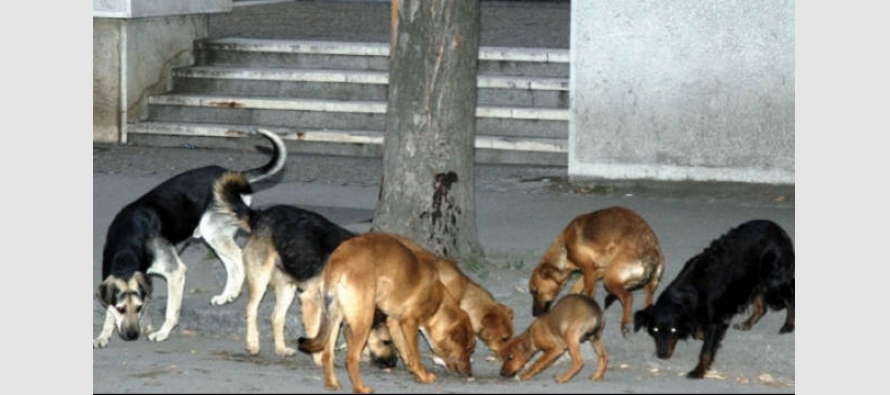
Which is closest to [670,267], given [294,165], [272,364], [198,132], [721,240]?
[721,240]

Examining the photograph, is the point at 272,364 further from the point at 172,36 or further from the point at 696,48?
the point at 172,36

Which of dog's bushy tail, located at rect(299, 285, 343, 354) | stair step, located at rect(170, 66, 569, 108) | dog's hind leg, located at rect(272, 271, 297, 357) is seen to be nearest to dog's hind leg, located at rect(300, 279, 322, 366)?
dog's hind leg, located at rect(272, 271, 297, 357)

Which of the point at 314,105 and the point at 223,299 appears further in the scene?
the point at 314,105

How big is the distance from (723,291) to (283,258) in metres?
2.51

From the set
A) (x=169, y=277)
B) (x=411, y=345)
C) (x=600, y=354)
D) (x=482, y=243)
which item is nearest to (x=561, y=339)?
(x=600, y=354)

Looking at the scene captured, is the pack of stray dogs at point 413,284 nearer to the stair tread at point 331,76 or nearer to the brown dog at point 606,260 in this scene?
the brown dog at point 606,260

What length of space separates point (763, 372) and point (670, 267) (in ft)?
5.90

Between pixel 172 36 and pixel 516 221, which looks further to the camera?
pixel 172 36

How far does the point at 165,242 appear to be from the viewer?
393 inches

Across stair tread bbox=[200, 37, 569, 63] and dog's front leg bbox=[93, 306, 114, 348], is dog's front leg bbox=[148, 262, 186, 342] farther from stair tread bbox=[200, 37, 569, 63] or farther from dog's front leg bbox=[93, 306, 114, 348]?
stair tread bbox=[200, 37, 569, 63]

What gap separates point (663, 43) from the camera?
1386 centimetres

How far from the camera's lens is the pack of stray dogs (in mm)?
8422

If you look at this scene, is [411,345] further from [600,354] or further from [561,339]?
[600,354]

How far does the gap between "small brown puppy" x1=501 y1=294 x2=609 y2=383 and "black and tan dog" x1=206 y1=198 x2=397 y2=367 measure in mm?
722
